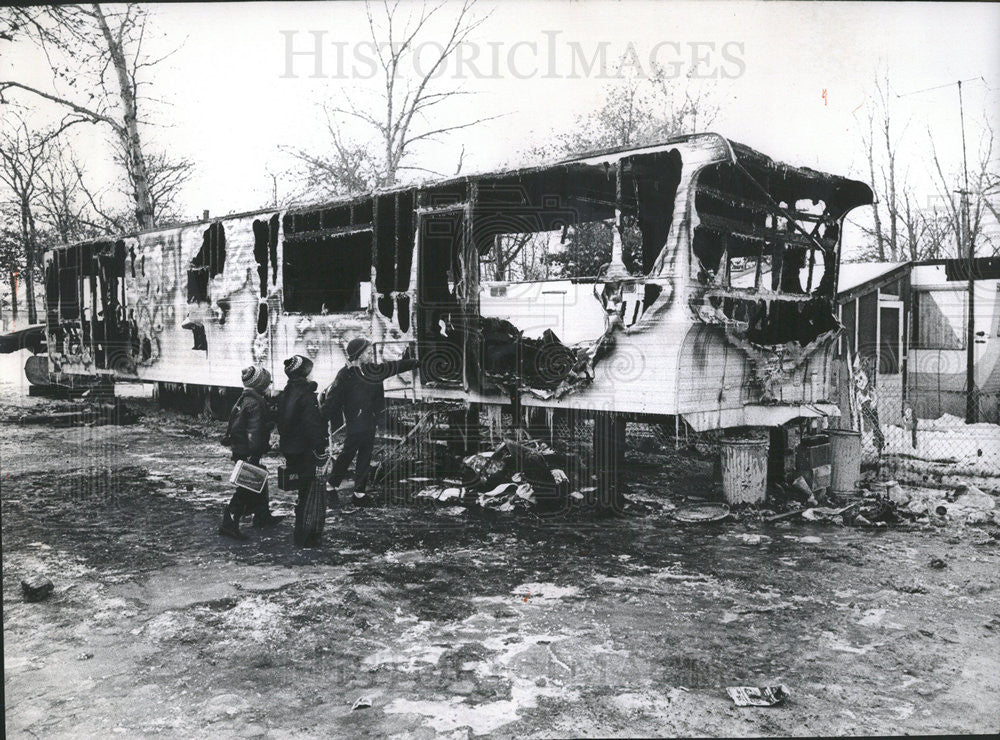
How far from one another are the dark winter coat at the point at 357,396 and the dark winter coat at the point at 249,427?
1306 mm

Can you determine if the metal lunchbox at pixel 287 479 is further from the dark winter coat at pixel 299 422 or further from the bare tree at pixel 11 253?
the bare tree at pixel 11 253

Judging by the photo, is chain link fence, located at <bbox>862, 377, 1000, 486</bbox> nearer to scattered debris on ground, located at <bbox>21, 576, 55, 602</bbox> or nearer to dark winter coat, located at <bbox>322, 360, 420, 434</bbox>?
dark winter coat, located at <bbox>322, 360, 420, 434</bbox>

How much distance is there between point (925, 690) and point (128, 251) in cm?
1480

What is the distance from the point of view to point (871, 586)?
18.1ft

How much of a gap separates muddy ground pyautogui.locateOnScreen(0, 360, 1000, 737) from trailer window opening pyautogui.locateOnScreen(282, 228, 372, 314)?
4337 mm

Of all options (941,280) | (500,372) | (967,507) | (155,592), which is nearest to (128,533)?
(155,592)

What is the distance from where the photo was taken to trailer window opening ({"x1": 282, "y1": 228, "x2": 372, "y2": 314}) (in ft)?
36.7

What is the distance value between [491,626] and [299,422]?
259cm

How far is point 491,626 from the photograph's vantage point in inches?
186

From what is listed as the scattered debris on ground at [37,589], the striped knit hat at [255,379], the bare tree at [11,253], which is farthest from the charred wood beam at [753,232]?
the bare tree at [11,253]

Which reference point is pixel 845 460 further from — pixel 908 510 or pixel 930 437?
pixel 930 437

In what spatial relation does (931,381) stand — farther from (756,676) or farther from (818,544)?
(756,676)

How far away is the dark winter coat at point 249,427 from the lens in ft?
20.7

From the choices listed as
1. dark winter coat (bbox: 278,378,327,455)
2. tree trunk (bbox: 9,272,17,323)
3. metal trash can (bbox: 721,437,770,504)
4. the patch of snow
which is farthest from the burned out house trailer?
tree trunk (bbox: 9,272,17,323)
